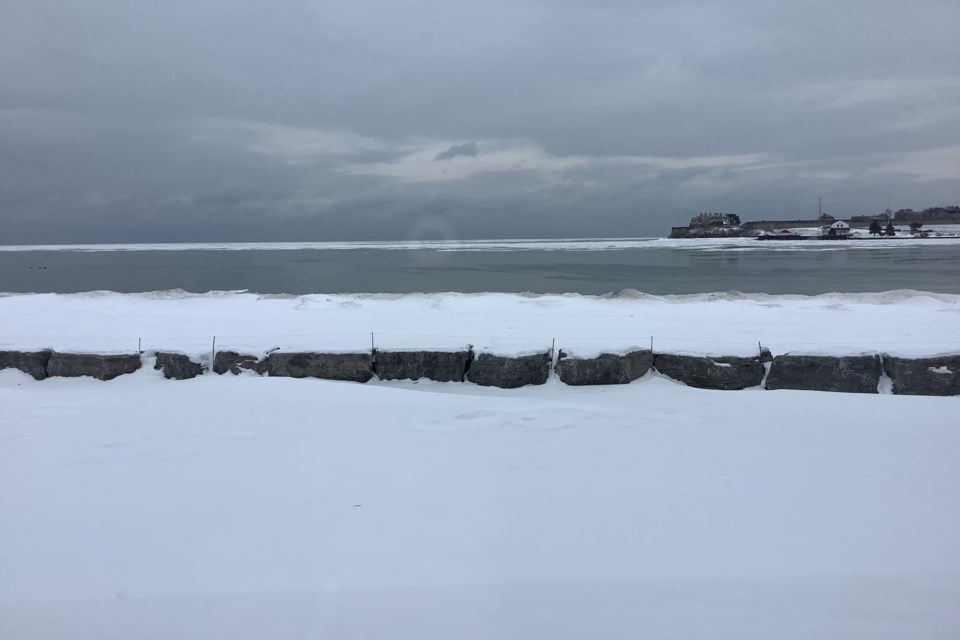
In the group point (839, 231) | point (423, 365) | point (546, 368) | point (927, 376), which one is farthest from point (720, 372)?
point (839, 231)

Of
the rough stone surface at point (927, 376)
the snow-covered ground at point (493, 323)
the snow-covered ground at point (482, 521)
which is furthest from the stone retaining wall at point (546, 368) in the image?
the snow-covered ground at point (482, 521)

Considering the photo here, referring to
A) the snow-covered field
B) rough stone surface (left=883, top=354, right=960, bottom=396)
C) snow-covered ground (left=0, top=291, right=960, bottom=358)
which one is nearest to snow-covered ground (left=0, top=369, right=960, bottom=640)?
the snow-covered field

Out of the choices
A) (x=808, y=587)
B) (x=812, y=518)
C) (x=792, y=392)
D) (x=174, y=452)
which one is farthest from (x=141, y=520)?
(x=792, y=392)

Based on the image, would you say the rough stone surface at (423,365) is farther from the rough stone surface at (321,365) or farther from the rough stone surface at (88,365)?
the rough stone surface at (88,365)

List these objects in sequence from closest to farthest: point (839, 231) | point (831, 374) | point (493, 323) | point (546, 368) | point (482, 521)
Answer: point (482, 521)
point (831, 374)
point (546, 368)
point (493, 323)
point (839, 231)

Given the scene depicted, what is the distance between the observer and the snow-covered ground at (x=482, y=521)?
228 cm

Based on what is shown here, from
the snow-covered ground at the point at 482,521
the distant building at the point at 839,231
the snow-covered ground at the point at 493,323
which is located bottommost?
the snow-covered ground at the point at 482,521

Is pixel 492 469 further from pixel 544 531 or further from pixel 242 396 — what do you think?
pixel 242 396

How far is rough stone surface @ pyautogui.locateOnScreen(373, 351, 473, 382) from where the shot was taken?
549 cm

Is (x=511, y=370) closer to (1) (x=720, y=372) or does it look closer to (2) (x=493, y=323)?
(2) (x=493, y=323)

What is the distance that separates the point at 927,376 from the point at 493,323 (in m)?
4.08

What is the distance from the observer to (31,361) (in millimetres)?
5574

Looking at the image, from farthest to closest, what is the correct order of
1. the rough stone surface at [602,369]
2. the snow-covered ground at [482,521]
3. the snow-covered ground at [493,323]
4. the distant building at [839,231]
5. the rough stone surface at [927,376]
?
the distant building at [839,231] → the snow-covered ground at [493,323] → the rough stone surface at [602,369] → the rough stone surface at [927,376] → the snow-covered ground at [482,521]

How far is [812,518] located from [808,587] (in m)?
0.56
